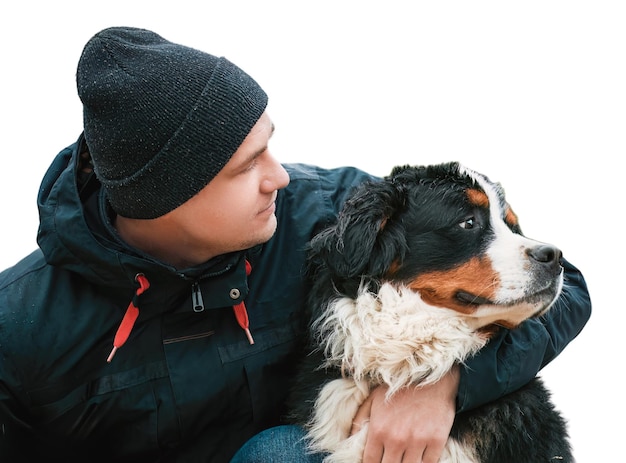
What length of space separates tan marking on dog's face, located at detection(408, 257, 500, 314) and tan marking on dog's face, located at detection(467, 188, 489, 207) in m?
0.20

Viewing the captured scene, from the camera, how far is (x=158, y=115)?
2457mm

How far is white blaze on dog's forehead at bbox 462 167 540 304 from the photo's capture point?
241 cm

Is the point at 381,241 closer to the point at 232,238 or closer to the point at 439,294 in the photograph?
the point at 439,294

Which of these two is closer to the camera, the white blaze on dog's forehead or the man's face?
the white blaze on dog's forehead

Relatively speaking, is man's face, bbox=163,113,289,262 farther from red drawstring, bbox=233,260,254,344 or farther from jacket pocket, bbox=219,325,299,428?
jacket pocket, bbox=219,325,299,428

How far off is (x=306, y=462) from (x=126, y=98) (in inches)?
50.1

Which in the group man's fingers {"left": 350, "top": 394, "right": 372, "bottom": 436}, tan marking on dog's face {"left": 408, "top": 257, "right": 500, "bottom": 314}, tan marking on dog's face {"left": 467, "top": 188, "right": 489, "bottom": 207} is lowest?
man's fingers {"left": 350, "top": 394, "right": 372, "bottom": 436}

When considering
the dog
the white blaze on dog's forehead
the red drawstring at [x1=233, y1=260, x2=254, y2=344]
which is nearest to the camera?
the white blaze on dog's forehead

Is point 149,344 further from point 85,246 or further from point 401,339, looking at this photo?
point 401,339

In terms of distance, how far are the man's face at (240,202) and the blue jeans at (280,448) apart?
62 centimetres

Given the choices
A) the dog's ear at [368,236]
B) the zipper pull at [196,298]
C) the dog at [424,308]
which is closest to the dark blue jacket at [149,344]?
the zipper pull at [196,298]

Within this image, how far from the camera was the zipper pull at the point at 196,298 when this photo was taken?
2656 millimetres

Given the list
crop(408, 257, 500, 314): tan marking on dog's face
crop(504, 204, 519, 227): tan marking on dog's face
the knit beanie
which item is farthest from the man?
crop(504, 204, 519, 227): tan marking on dog's face

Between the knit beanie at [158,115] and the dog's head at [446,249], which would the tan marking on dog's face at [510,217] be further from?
the knit beanie at [158,115]
